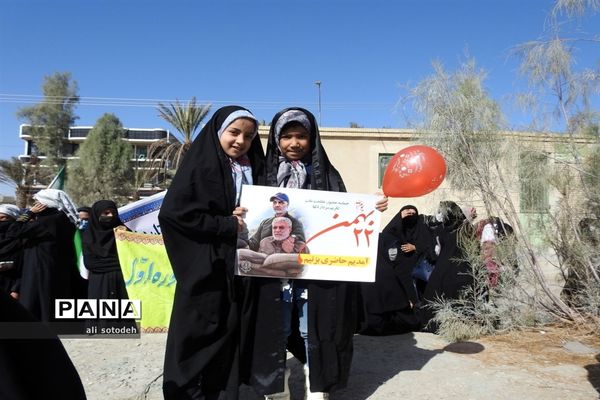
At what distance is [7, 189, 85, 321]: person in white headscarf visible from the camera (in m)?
5.71

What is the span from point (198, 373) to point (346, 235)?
3.97ft

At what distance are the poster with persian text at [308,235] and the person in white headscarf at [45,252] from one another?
403 centimetres

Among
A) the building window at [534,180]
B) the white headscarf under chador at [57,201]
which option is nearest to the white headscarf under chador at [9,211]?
the white headscarf under chador at [57,201]

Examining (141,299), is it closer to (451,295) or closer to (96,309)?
(96,309)

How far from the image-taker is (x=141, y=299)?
5.54 m

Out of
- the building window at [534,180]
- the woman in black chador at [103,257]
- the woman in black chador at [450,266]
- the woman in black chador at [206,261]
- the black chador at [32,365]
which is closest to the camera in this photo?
the black chador at [32,365]

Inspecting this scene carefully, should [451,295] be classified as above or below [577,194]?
below

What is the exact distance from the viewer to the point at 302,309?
3057 millimetres

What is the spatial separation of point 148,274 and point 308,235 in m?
3.23

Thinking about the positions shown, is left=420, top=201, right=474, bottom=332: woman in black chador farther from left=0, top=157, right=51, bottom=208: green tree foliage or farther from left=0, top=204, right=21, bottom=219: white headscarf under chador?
left=0, top=157, right=51, bottom=208: green tree foliage

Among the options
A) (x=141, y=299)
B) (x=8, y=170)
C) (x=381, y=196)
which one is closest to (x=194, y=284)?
(x=381, y=196)

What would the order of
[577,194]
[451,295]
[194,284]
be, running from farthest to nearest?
1. [451,295]
2. [577,194]
3. [194,284]

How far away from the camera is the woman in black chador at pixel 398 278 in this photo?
5.70m

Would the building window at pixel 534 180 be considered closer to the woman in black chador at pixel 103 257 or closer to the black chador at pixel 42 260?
the woman in black chador at pixel 103 257
